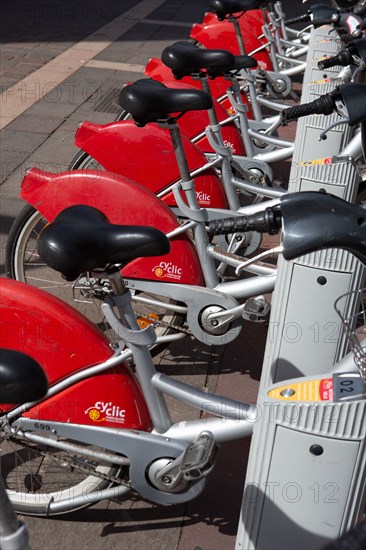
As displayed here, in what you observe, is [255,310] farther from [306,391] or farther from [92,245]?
[306,391]

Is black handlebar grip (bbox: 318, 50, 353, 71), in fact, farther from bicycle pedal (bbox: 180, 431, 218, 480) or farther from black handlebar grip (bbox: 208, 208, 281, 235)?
bicycle pedal (bbox: 180, 431, 218, 480)

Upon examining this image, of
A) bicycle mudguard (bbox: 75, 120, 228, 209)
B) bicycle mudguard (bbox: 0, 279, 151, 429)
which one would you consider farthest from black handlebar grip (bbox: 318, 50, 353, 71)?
bicycle mudguard (bbox: 0, 279, 151, 429)

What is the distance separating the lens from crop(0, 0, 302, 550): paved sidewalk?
2.73 m

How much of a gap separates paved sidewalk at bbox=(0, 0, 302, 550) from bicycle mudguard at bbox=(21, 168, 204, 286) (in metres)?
0.49

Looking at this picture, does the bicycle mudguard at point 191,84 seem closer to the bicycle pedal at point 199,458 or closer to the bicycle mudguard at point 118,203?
the bicycle mudguard at point 118,203

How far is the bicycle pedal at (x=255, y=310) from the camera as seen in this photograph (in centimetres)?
332

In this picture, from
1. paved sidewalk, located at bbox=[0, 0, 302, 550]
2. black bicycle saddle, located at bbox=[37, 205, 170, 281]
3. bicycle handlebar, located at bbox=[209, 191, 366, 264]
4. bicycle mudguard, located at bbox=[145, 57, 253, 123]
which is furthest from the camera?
bicycle mudguard, located at bbox=[145, 57, 253, 123]

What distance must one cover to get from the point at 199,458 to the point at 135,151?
6.18 ft

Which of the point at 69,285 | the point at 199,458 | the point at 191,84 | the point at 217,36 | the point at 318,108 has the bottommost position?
the point at 69,285

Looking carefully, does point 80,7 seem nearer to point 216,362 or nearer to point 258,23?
point 258,23

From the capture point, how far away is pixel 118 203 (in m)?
3.33

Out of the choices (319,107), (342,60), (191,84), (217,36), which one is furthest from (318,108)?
(217,36)

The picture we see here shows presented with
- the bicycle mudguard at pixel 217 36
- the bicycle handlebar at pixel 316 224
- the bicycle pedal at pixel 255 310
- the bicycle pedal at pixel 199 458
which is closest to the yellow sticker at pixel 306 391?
the bicycle handlebar at pixel 316 224

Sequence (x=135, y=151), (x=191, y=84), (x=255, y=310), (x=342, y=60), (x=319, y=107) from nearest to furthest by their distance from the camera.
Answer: (x=319, y=107)
(x=342, y=60)
(x=255, y=310)
(x=135, y=151)
(x=191, y=84)
